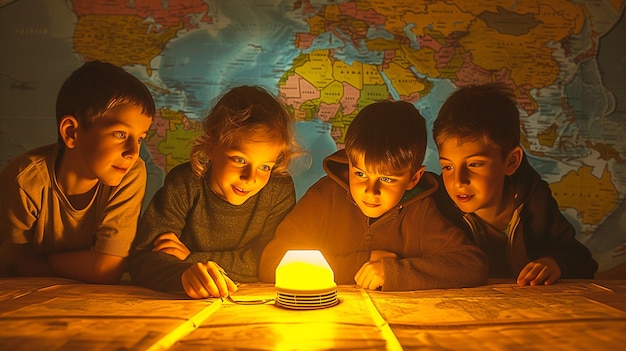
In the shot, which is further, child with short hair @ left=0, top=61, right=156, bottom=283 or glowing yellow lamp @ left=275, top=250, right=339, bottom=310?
child with short hair @ left=0, top=61, right=156, bottom=283

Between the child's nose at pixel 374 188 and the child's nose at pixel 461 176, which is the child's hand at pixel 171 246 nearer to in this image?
the child's nose at pixel 374 188

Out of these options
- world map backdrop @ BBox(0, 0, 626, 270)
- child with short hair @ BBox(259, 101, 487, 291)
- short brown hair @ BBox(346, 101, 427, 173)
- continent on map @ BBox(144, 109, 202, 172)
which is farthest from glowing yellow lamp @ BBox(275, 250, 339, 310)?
continent on map @ BBox(144, 109, 202, 172)

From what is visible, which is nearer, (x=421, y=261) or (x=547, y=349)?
(x=547, y=349)

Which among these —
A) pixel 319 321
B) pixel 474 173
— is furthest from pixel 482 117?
pixel 319 321

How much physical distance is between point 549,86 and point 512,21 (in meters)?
0.40

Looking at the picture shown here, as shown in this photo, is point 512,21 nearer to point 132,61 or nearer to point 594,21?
point 594,21

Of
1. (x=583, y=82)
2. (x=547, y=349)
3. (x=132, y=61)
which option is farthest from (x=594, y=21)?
(x=132, y=61)

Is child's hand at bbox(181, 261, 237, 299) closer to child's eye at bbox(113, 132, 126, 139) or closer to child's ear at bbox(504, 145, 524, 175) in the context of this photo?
child's eye at bbox(113, 132, 126, 139)

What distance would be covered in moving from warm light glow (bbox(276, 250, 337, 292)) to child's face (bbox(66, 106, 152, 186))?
1.06m

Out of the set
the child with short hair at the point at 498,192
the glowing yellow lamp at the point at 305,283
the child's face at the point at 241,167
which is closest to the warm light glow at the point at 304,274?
the glowing yellow lamp at the point at 305,283

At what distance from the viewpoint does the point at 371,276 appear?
2.46 meters

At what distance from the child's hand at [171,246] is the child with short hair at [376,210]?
1.25 ft

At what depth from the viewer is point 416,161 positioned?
2.69 meters

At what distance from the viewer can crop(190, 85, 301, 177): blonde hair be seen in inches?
103
